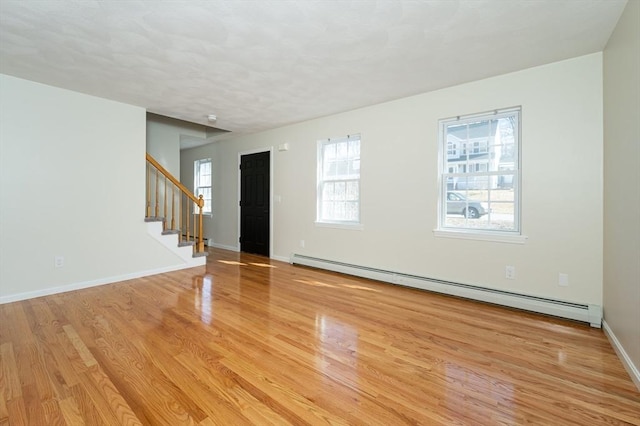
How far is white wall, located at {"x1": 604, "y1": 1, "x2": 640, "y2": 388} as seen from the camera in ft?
6.23

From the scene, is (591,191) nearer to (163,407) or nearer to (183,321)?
(163,407)

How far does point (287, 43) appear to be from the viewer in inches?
101

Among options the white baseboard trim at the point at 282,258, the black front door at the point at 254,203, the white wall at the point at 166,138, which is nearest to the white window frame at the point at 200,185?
the white wall at the point at 166,138

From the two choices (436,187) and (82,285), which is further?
(82,285)

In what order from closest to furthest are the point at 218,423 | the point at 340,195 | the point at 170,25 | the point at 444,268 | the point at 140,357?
1. the point at 218,423
2. the point at 140,357
3. the point at 170,25
4. the point at 444,268
5. the point at 340,195

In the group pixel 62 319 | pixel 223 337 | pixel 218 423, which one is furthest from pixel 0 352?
pixel 218 423

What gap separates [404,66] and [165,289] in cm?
386

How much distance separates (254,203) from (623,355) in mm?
5454

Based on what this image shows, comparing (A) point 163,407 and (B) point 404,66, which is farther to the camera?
(B) point 404,66

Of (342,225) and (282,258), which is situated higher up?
(342,225)

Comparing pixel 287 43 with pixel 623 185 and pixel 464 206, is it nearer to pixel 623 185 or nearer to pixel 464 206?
pixel 464 206

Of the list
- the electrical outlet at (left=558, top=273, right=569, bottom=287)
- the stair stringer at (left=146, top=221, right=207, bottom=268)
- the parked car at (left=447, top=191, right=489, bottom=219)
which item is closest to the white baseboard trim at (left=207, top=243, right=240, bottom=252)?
the stair stringer at (left=146, top=221, right=207, bottom=268)

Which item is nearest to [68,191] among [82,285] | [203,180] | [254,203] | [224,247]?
[82,285]

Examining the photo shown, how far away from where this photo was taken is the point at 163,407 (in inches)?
62.9
